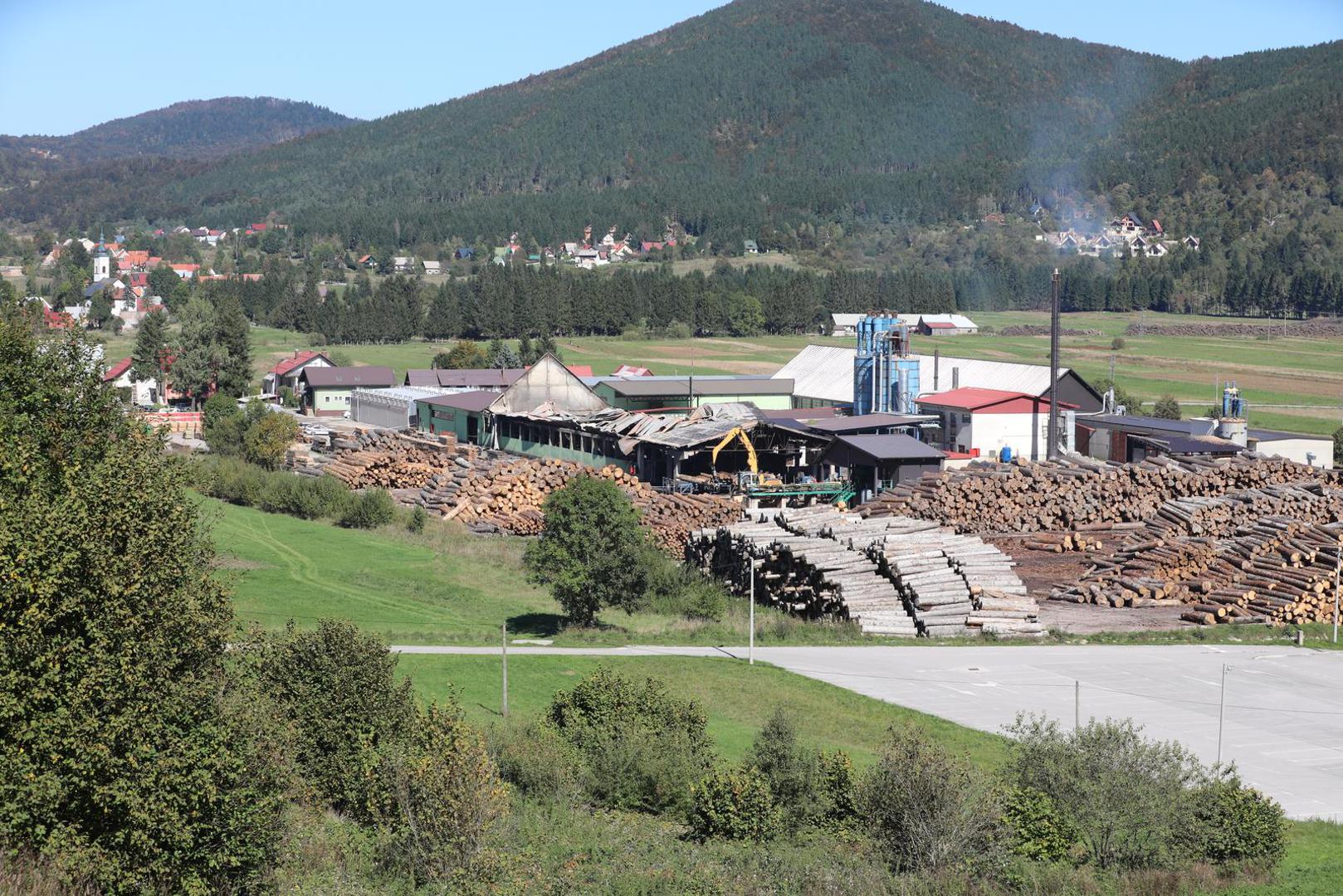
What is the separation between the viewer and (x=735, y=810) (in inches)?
749

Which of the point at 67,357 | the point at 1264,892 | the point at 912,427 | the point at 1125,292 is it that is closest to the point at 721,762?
the point at 1264,892

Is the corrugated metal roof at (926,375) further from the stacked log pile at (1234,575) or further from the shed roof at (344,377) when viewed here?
the shed roof at (344,377)

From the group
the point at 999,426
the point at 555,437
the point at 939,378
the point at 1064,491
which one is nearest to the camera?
the point at 1064,491

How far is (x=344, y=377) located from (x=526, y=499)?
35.9 metres

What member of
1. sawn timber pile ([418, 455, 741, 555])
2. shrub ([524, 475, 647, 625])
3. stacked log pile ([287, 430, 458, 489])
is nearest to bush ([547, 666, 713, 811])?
shrub ([524, 475, 647, 625])

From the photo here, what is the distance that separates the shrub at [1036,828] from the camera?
17922 millimetres

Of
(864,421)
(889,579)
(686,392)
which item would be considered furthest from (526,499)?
(686,392)

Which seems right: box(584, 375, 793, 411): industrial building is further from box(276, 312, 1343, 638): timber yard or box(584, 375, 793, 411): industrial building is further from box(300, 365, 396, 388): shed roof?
box(300, 365, 396, 388): shed roof

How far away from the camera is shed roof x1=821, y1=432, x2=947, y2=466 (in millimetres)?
46500

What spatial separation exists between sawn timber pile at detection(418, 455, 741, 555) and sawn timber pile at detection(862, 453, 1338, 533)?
4.74m

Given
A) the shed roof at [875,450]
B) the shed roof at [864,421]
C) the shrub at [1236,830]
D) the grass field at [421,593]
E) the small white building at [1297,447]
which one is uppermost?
the shed roof at [864,421]

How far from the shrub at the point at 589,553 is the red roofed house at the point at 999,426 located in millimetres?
22884

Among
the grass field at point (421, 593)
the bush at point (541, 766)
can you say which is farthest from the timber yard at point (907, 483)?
the bush at point (541, 766)

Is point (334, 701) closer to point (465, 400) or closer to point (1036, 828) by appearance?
point (1036, 828)
